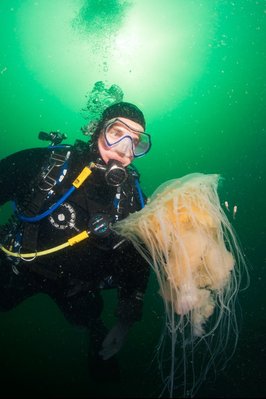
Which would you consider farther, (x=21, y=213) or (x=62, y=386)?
(x=62, y=386)

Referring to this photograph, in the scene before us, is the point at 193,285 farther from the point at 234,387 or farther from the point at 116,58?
the point at 116,58

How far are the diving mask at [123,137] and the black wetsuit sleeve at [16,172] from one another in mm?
1130

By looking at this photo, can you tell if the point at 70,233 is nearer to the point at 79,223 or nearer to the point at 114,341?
the point at 79,223

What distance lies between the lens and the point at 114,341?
3727mm

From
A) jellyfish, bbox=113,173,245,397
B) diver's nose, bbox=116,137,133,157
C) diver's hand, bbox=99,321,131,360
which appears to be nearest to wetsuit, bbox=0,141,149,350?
diver's hand, bbox=99,321,131,360

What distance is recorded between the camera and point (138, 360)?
8.13 meters

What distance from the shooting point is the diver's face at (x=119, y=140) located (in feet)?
14.2

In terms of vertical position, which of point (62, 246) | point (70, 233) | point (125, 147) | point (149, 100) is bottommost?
point (62, 246)

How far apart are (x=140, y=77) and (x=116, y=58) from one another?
6402mm

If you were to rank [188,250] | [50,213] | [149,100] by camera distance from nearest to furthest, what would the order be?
[188,250], [50,213], [149,100]

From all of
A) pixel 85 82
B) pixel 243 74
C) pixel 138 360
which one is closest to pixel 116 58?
pixel 85 82

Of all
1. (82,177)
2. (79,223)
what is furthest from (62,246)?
(82,177)

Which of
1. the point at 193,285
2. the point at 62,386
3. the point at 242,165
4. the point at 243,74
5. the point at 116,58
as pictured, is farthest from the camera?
the point at 242,165

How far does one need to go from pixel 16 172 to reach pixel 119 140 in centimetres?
160
